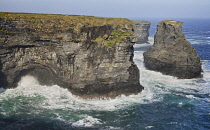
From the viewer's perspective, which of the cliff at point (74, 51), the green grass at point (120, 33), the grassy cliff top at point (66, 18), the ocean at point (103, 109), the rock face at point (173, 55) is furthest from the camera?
the rock face at point (173, 55)

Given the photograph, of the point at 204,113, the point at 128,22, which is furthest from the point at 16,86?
the point at 204,113

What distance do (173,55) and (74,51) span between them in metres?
29.3

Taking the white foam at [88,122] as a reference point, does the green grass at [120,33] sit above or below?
above

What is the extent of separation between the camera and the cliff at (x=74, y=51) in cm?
4500

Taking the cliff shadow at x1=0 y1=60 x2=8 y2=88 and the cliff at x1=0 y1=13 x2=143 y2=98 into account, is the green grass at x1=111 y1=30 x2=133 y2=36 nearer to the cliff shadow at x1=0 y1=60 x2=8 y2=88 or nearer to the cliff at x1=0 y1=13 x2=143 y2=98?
the cliff at x1=0 y1=13 x2=143 y2=98

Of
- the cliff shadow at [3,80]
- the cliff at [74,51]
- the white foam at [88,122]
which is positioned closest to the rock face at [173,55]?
the cliff at [74,51]

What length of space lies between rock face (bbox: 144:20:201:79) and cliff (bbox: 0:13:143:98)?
65.0 ft

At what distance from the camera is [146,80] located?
5912 centimetres

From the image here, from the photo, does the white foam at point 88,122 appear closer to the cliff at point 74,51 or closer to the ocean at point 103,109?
the ocean at point 103,109

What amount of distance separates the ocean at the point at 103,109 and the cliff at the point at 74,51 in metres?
2.89

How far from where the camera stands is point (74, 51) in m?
45.1

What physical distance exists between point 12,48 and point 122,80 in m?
21.5

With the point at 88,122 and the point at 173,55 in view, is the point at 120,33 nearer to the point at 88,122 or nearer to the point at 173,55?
the point at 88,122

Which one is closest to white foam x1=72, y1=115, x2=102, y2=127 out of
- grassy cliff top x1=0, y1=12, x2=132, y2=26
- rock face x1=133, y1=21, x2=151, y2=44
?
grassy cliff top x1=0, y1=12, x2=132, y2=26
